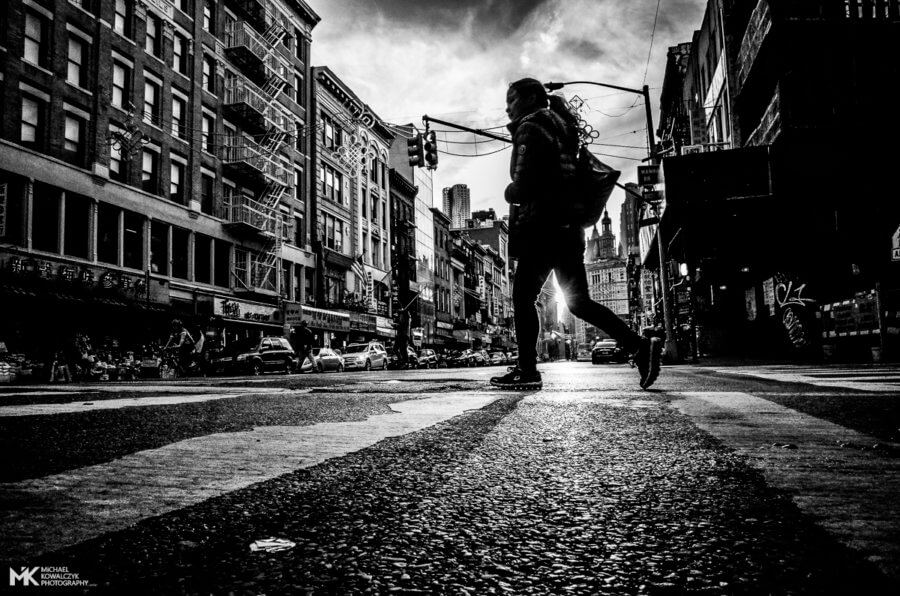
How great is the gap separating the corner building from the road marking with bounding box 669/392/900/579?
868 inches

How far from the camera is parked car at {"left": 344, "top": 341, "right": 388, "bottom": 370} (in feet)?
107

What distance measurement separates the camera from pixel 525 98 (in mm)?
5305

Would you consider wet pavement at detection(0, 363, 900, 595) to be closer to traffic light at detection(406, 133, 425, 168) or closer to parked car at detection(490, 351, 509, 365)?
traffic light at detection(406, 133, 425, 168)

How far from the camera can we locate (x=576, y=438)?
2.14 metres

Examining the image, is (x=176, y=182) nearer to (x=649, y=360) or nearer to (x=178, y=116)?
(x=178, y=116)

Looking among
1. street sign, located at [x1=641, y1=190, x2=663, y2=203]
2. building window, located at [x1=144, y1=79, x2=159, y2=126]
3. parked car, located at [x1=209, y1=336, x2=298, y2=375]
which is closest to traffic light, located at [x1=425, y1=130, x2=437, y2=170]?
street sign, located at [x1=641, y1=190, x2=663, y2=203]

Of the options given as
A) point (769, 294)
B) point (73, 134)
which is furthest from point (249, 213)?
point (769, 294)

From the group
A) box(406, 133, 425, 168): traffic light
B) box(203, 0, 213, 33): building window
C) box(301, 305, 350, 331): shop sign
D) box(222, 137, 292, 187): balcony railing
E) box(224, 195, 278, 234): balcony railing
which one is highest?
box(203, 0, 213, 33): building window

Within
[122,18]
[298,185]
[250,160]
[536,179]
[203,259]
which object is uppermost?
[122,18]

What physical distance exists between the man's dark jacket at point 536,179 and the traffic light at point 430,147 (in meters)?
14.2

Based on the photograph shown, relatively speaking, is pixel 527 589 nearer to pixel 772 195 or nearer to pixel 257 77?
pixel 772 195

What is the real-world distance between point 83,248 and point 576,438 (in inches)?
988

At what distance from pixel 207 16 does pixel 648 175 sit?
22.6 metres

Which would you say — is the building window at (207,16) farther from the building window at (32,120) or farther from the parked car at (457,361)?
the parked car at (457,361)
